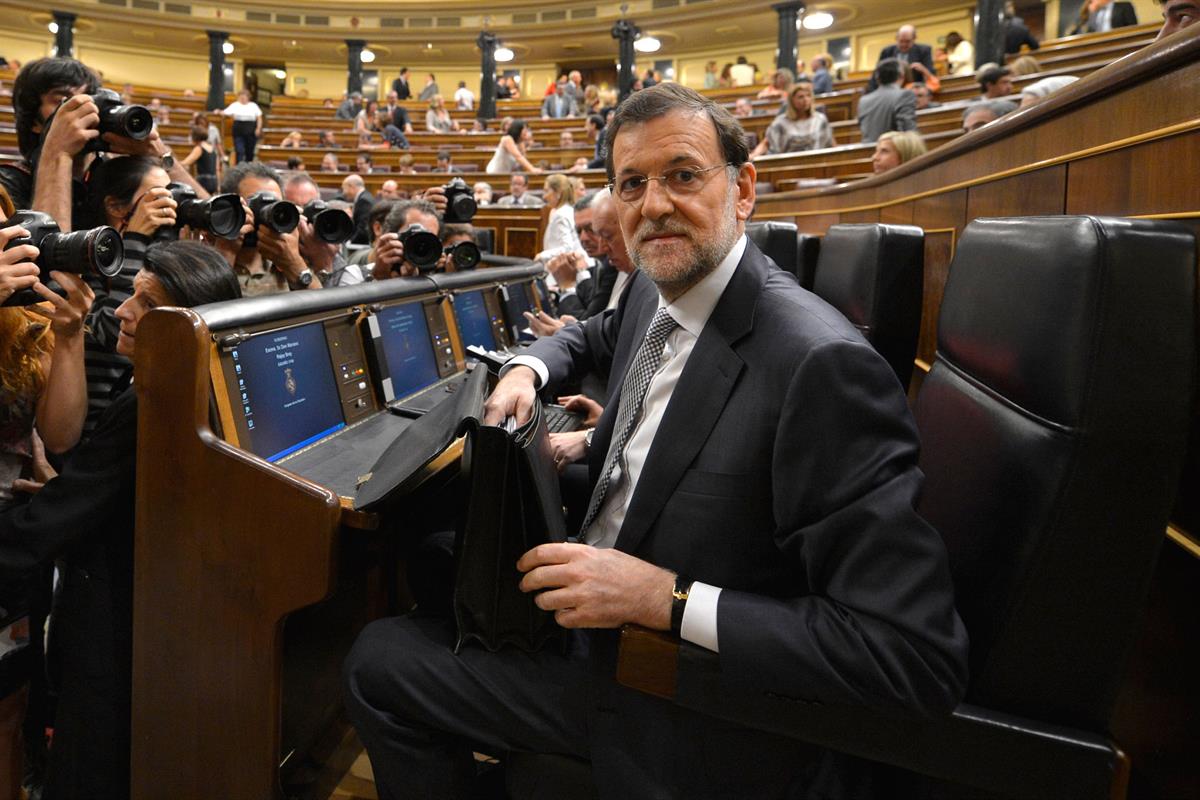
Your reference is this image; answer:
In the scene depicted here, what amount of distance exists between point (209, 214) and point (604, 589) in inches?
48.7

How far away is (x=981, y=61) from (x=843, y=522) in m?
8.36

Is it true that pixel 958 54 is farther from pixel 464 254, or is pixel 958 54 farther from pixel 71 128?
pixel 71 128

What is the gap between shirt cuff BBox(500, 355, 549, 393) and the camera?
1.36m

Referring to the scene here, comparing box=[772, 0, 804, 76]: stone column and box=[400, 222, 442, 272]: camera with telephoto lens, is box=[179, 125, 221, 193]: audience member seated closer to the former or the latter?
box=[400, 222, 442, 272]: camera with telephoto lens

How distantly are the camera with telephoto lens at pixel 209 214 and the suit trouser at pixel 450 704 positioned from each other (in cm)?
100

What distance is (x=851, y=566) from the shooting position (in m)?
0.68

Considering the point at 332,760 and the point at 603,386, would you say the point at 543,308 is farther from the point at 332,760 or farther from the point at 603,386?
the point at 332,760

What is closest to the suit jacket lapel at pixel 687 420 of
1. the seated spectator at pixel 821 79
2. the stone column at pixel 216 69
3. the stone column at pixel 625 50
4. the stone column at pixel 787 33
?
the seated spectator at pixel 821 79

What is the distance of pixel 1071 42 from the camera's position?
6.05 meters

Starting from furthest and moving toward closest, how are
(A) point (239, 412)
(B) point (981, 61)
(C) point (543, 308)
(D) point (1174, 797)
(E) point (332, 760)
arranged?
(B) point (981, 61) < (C) point (543, 308) < (E) point (332, 760) < (A) point (239, 412) < (D) point (1174, 797)

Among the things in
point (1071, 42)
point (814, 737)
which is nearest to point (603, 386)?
point (814, 737)

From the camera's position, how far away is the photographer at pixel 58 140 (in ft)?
5.08

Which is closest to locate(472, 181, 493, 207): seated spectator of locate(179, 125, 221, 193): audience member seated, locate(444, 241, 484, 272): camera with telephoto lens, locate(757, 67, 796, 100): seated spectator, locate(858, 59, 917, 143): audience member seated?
locate(179, 125, 221, 193): audience member seated

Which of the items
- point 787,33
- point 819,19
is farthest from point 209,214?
point 819,19
